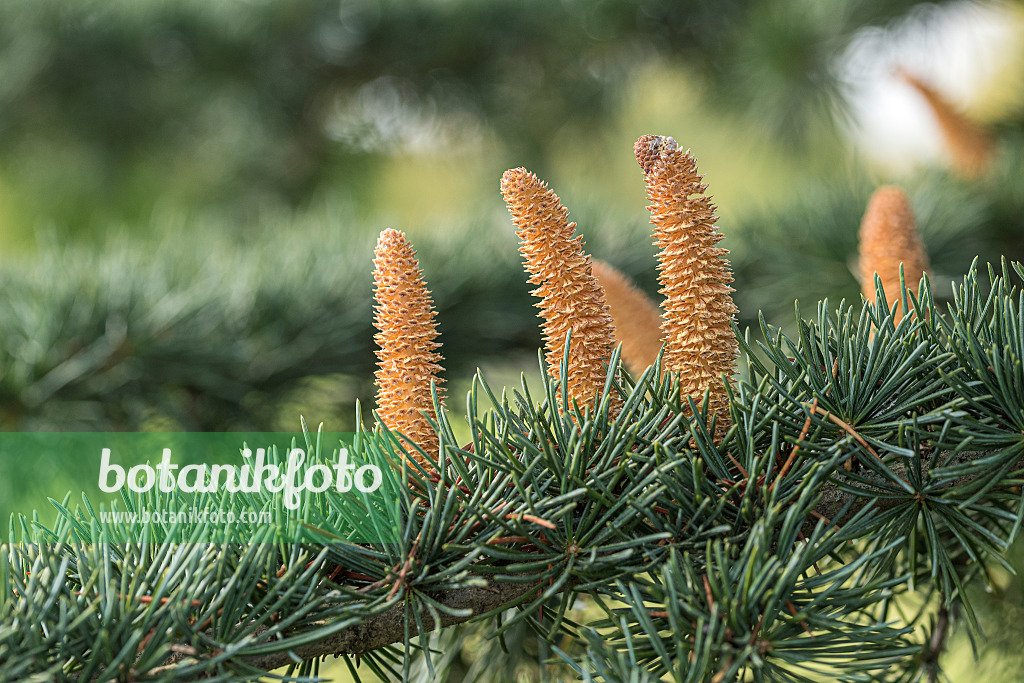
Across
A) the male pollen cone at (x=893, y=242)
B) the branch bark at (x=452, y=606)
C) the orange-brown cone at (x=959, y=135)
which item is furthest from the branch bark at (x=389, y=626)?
the orange-brown cone at (x=959, y=135)

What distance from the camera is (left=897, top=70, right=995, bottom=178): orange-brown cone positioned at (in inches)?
17.0

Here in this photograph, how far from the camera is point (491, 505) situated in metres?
0.15

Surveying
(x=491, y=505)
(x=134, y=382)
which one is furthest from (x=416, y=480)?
(x=134, y=382)

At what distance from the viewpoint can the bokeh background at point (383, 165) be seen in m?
0.32

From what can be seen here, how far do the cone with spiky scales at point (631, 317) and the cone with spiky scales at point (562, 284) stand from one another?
2cm

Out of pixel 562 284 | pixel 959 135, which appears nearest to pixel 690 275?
pixel 562 284

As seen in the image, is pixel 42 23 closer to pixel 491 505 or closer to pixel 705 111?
pixel 705 111

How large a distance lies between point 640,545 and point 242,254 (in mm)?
314

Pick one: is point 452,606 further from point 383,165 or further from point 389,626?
point 383,165

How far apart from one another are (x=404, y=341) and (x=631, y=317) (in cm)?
6

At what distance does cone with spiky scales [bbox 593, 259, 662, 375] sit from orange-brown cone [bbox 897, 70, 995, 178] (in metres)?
0.33

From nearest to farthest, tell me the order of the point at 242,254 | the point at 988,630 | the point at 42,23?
the point at 988,630 → the point at 242,254 → the point at 42,23

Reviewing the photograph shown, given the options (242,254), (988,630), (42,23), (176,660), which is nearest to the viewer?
(176,660)

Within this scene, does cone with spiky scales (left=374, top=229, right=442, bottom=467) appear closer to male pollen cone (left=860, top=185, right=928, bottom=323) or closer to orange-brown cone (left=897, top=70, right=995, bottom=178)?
male pollen cone (left=860, top=185, right=928, bottom=323)
